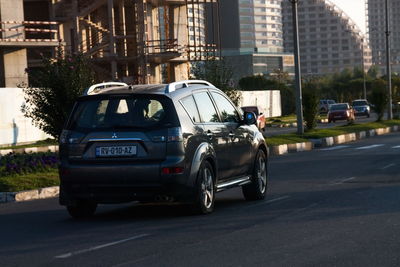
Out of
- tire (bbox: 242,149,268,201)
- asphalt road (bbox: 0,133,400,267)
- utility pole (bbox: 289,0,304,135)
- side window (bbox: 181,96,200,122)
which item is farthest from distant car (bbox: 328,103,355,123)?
side window (bbox: 181,96,200,122)

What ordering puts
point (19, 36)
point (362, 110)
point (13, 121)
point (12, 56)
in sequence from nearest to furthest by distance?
point (13, 121) → point (19, 36) → point (12, 56) → point (362, 110)

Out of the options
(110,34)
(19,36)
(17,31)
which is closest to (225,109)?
(17,31)

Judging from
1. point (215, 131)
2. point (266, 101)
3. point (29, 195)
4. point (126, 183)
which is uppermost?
point (215, 131)

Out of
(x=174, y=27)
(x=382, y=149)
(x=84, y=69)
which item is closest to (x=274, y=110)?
(x=174, y=27)

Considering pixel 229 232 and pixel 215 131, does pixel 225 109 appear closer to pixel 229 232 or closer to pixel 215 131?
pixel 215 131

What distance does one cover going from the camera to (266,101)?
77.0 meters

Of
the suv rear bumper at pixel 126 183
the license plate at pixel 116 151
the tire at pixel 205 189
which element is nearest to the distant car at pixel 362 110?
the tire at pixel 205 189

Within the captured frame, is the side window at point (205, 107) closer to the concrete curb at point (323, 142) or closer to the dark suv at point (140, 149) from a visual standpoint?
the dark suv at point (140, 149)

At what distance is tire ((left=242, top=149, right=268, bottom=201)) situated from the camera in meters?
13.5

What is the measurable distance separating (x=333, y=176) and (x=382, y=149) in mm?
10593

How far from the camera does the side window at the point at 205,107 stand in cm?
1227

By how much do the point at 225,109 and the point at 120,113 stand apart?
2.09m

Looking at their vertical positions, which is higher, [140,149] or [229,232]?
[140,149]

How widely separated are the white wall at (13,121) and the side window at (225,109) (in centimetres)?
2471
